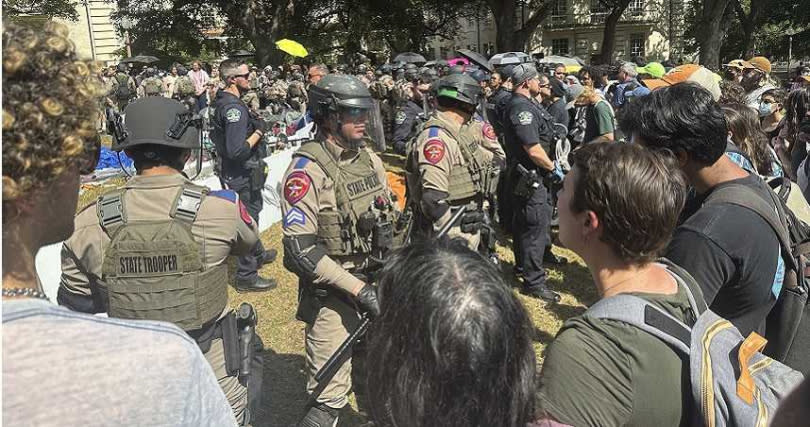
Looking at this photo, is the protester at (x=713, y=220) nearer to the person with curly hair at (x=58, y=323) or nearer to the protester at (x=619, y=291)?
the protester at (x=619, y=291)

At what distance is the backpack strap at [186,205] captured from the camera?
8.48ft

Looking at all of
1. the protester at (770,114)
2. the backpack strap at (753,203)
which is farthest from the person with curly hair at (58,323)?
the protester at (770,114)

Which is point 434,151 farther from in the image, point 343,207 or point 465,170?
point 343,207

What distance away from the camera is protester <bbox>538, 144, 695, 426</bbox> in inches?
57.4

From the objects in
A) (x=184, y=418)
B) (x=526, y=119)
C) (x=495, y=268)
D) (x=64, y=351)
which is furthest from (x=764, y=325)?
(x=526, y=119)

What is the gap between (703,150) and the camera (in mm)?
2281

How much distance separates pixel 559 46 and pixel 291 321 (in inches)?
2068

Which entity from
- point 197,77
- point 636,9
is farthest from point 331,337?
point 636,9

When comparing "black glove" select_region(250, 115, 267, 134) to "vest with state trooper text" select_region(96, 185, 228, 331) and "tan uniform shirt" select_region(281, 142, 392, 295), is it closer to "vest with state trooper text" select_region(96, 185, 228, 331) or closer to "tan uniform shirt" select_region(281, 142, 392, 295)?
"tan uniform shirt" select_region(281, 142, 392, 295)

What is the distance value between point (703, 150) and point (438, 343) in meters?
1.57

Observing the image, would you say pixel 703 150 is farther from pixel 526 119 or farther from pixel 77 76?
pixel 526 119

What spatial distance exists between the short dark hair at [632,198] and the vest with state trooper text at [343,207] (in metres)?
1.75

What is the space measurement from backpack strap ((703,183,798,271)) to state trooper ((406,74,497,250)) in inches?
98.4

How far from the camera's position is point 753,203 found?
7.03 ft
